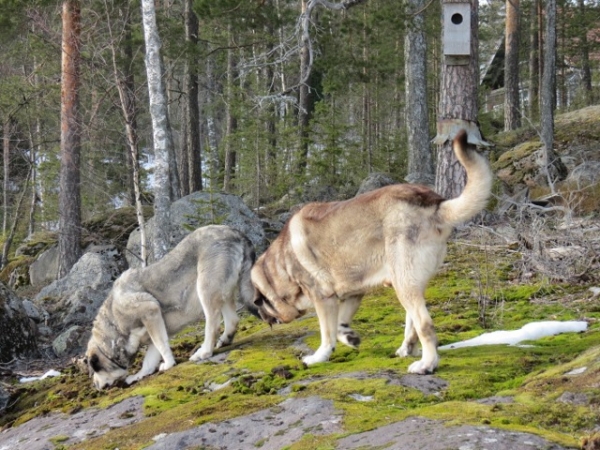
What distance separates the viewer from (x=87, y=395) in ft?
27.5

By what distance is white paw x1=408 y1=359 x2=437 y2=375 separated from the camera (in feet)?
20.0

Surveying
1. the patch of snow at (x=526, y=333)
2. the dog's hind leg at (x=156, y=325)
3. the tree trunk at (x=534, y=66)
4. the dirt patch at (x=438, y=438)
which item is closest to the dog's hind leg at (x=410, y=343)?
the patch of snow at (x=526, y=333)

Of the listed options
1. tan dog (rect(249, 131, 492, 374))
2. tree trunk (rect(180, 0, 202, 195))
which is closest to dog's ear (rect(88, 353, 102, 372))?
tan dog (rect(249, 131, 492, 374))

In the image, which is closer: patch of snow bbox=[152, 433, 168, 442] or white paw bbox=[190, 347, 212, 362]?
patch of snow bbox=[152, 433, 168, 442]

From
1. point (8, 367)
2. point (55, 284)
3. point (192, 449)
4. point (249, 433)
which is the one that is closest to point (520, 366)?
point (249, 433)

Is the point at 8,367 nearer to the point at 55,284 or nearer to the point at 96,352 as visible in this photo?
the point at 96,352

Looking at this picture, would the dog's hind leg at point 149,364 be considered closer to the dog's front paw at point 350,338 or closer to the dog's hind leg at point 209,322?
the dog's hind leg at point 209,322

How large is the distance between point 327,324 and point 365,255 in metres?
0.90

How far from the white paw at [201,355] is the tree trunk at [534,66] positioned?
26684 millimetres

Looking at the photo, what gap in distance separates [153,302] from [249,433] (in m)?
3.82

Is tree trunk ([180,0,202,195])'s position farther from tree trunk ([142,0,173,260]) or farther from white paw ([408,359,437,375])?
white paw ([408,359,437,375])

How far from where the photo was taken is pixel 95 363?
864 centimetres

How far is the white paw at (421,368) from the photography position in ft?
20.0

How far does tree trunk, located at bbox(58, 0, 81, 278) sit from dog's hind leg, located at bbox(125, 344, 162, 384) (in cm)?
1076
